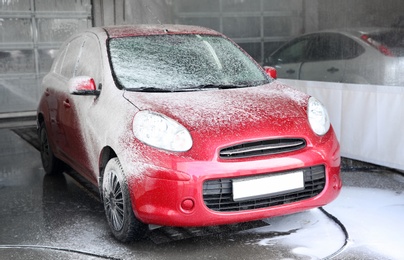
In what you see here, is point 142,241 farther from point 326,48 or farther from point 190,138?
point 326,48

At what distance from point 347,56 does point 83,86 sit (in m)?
3.39

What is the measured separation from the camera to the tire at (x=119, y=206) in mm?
3881

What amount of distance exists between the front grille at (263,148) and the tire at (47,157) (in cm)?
287

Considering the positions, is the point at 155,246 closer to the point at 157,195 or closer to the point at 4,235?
the point at 157,195

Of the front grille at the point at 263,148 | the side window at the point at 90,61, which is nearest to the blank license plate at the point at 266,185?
the front grille at the point at 263,148

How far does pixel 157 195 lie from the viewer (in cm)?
365

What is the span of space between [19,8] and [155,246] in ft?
26.8

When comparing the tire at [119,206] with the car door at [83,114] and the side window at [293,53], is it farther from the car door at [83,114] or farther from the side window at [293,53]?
the side window at [293,53]

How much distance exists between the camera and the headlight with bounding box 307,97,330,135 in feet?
13.3

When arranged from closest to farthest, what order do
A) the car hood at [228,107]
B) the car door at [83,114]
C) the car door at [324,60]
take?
the car hood at [228,107], the car door at [83,114], the car door at [324,60]

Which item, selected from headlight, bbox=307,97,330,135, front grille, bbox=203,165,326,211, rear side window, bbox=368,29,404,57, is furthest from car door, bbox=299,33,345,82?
front grille, bbox=203,165,326,211

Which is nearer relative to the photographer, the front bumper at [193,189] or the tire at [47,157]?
the front bumper at [193,189]

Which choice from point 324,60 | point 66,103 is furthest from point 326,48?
point 66,103

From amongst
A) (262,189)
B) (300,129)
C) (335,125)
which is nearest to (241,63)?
(300,129)
